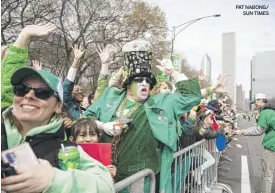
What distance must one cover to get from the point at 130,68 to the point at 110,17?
64.6 feet

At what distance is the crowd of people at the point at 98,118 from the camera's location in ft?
4.45

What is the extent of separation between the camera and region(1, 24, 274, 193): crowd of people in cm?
136

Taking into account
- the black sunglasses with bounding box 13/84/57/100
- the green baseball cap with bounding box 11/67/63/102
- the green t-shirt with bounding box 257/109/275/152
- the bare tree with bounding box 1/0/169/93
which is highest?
the bare tree with bounding box 1/0/169/93

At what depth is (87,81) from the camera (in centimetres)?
2592

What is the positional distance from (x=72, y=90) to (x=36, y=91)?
6.86 ft

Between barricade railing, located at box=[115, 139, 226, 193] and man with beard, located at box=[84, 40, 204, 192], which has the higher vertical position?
man with beard, located at box=[84, 40, 204, 192]

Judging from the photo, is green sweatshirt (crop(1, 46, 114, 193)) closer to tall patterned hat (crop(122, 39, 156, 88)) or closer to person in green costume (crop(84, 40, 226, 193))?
person in green costume (crop(84, 40, 226, 193))

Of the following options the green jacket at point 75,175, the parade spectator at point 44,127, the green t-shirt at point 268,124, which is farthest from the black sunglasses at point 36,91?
the green t-shirt at point 268,124

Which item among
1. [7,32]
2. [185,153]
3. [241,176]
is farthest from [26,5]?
[185,153]

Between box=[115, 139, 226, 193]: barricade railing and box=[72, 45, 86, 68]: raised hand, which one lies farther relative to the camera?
box=[72, 45, 86, 68]: raised hand

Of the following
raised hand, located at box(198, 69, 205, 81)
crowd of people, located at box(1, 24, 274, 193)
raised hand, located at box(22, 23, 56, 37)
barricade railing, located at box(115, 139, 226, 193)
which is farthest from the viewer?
raised hand, located at box(198, 69, 205, 81)

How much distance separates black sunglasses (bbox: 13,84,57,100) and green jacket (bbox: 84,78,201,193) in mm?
1412

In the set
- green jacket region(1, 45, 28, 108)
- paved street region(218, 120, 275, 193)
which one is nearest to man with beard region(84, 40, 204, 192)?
green jacket region(1, 45, 28, 108)

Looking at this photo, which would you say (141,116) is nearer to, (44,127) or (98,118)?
(98,118)
